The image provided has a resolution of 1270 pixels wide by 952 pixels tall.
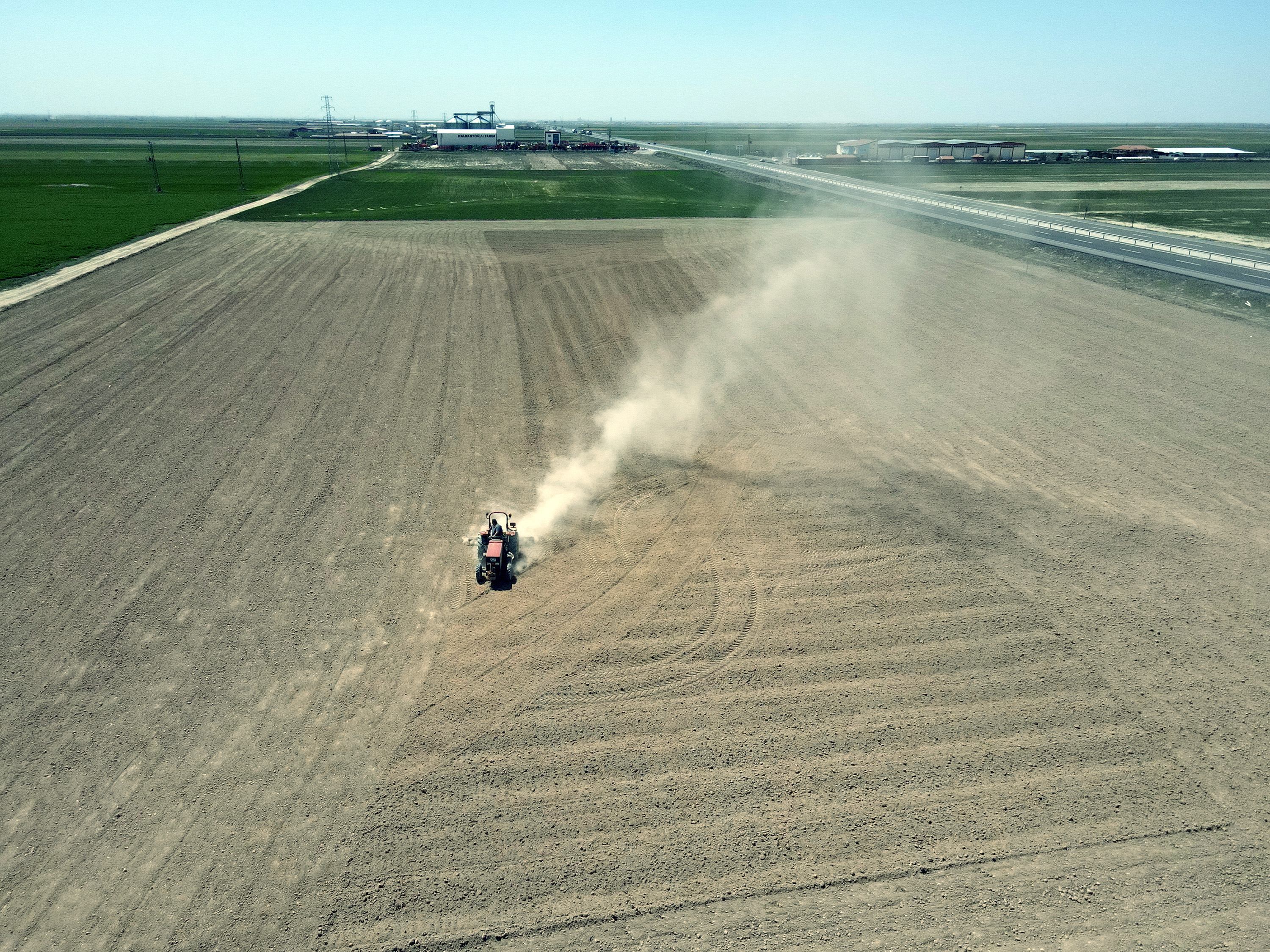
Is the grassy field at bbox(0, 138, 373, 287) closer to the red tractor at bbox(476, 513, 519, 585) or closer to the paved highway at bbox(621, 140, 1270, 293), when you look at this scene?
the red tractor at bbox(476, 513, 519, 585)

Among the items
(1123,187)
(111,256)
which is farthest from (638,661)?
(1123,187)

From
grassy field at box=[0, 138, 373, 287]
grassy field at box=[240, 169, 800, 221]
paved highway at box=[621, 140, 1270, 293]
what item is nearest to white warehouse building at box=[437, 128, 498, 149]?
grassy field at box=[0, 138, 373, 287]

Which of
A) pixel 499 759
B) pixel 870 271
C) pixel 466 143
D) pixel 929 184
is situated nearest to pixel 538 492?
pixel 499 759

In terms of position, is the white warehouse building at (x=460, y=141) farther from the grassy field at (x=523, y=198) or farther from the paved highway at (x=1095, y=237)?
the paved highway at (x=1095, y=237)

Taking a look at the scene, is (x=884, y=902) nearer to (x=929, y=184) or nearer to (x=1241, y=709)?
(x=1241, y=709)

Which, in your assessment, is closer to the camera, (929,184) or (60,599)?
(60,599)

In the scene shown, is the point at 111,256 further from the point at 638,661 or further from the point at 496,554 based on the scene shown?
the point at 638,661

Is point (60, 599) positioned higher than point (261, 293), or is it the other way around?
point (261, 293)
